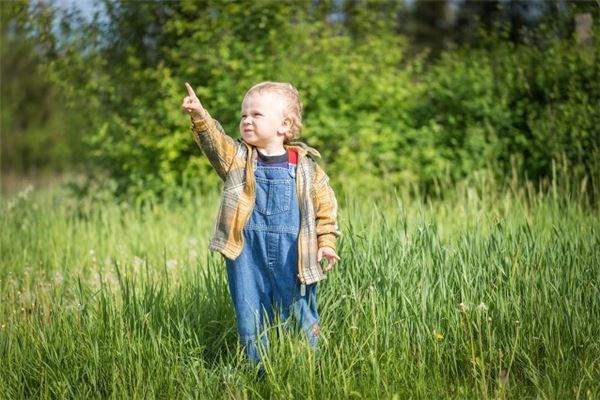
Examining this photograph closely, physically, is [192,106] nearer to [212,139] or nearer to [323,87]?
[212,139]

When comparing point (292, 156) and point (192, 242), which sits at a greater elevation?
point (292, 156)

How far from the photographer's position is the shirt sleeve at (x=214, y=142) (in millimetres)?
3037

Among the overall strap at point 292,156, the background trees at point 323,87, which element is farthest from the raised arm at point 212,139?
the background trees at point 323,87

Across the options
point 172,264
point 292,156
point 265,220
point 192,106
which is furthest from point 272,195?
point 172,264

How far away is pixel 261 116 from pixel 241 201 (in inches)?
13.7

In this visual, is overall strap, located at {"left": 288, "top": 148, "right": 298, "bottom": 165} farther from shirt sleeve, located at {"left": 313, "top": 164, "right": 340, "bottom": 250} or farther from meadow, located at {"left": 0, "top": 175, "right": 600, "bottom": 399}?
meadow, located at {"left": 0, "top": 175, "right": 600, "bottom": 399}

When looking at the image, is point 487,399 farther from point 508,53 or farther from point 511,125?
point 508,53

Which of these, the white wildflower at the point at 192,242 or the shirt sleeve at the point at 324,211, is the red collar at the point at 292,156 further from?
the white wildflower at the point at 192,242

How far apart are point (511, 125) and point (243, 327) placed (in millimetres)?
5027

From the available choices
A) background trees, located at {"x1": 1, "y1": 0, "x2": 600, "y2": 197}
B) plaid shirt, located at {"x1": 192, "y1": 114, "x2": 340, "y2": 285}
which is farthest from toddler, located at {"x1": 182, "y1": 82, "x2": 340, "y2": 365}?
background trees, located at {"x1": 1, "y1": 0, "x2": 600, "y2": 197}

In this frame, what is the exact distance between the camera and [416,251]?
3.63 meters

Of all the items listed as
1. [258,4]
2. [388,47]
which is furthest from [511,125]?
[258,4]

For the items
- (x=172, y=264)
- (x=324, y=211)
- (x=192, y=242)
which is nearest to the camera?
(x=324, y=211)

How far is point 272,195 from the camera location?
3092mm
